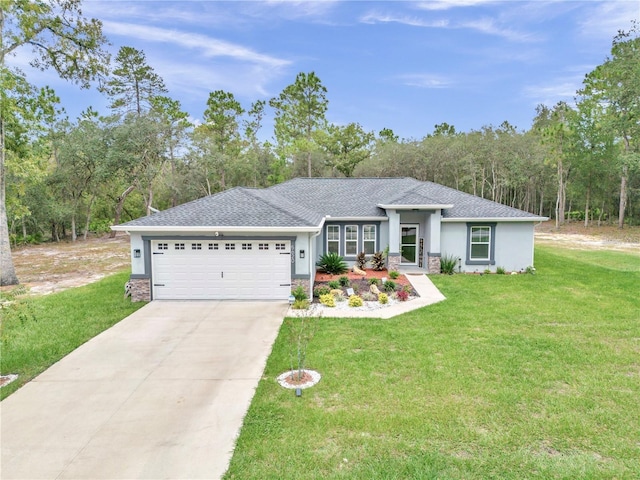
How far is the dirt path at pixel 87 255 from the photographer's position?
54.4 feet

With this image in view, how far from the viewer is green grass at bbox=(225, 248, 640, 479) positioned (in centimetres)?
461

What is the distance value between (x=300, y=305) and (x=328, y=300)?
2.98ft

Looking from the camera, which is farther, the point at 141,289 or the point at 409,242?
the point at 409,242

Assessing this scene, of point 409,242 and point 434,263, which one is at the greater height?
point 409,242

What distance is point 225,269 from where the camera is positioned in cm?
1220

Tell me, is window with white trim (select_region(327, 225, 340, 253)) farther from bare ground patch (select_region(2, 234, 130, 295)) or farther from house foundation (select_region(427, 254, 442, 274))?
bare ground patch (select_region(2, 234, 130, 295))

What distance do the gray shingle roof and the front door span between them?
4.24ft

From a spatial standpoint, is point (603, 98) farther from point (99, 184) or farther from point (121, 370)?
point (99, 184)

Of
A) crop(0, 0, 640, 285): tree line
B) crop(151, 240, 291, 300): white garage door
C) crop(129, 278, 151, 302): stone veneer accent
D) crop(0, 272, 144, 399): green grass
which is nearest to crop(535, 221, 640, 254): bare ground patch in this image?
crop(0, 0, 640, 285): tree line

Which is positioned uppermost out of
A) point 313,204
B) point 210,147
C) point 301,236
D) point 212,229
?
point 210,147

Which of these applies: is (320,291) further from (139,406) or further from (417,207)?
(139,406)

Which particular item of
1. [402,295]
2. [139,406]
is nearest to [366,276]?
[402,295]

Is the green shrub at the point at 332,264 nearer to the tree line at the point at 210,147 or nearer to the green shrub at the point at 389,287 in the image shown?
the green shrub at the point at 389,287

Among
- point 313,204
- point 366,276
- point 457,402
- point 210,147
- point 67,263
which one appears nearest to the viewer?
point 457,402
